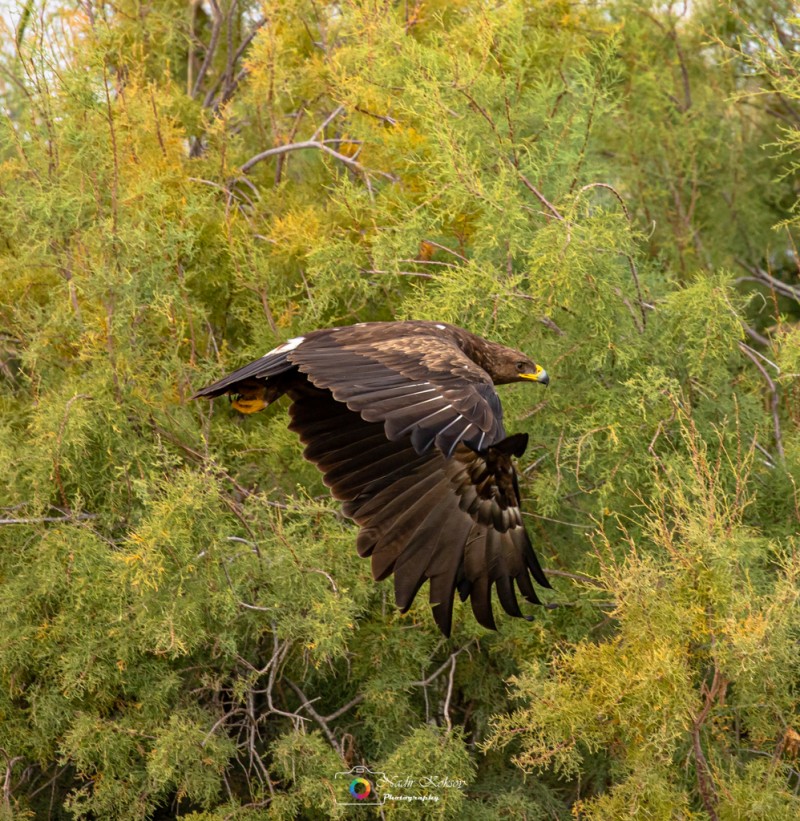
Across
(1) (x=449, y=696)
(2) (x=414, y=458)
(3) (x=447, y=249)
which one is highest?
(3) (x=447, y=249)

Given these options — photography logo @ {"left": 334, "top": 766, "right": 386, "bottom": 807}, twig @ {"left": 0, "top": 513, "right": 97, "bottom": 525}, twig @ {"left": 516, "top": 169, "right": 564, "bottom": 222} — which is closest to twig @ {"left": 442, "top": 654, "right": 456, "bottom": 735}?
photography logo @ {"left": 334, "top": 766, "right": 386, "bottom": 807}

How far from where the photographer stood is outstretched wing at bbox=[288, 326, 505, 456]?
4.64m

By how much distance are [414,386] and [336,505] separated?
157cm

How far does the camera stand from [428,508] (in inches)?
222

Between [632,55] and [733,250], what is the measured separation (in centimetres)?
152

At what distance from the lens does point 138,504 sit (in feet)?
20.0

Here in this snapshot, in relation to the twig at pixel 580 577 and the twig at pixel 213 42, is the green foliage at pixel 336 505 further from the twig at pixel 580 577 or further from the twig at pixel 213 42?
the twig at pixel 213 42

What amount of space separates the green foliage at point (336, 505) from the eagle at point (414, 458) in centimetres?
34

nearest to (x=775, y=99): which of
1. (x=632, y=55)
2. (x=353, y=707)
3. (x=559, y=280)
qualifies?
(x=632, y=55)

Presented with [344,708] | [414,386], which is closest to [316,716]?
[344,708]

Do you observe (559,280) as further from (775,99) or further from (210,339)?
(775,99)

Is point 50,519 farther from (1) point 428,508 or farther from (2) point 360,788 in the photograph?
(2) point 360,788

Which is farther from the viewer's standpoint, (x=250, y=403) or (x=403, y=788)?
(x=250, y=403)

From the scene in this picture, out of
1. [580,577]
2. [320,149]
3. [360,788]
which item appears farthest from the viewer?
[320,149]
